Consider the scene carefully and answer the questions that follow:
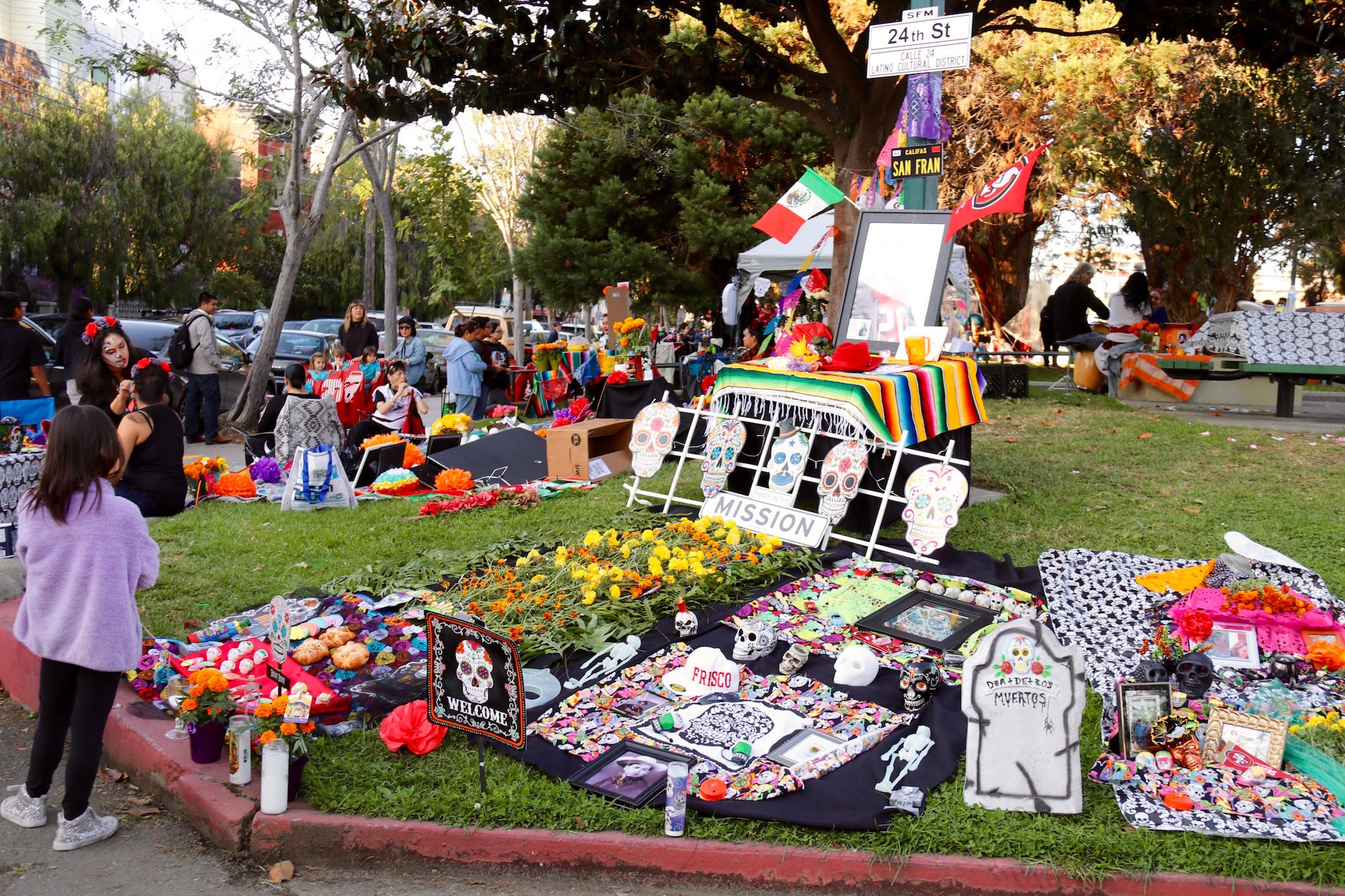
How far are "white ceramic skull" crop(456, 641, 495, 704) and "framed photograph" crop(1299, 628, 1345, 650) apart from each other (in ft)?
13.2

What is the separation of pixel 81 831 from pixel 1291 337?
1338cm

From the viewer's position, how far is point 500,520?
27.7ft

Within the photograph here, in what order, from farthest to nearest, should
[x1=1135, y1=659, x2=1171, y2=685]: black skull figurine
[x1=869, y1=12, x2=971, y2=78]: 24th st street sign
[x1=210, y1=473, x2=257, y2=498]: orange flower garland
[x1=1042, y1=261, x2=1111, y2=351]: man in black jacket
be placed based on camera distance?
1. [x1=1042, y1=261, x2=1111, y2=351]: man in black jacket
2. [x1=210, y1=473, x2=257, y2=498]: orange flower garland
3. [x1=869, y1=12, x2=971, y2=78]: 24th st street sign
4. [x1=1135, y1=659, x2=1171, y2=685]: black skull figurine

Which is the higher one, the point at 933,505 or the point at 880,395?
the point at 880,395

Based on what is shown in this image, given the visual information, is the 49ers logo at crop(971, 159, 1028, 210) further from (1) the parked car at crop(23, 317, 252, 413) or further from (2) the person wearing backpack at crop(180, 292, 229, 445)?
(1) the parked car at crop(23, 317, 252, 413)

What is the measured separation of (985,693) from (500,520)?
17.2ft

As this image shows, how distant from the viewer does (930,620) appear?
18.7 feet

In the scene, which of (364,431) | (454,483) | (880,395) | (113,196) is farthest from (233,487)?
(113,196)

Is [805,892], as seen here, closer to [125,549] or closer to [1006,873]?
[1006,873]

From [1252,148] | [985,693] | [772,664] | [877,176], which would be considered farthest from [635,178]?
[985,693]

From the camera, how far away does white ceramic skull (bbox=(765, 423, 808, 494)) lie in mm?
7262

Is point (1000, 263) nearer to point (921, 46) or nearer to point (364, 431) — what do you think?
point (364, 431)

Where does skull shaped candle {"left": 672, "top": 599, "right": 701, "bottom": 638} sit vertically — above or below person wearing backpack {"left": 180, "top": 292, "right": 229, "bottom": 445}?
below

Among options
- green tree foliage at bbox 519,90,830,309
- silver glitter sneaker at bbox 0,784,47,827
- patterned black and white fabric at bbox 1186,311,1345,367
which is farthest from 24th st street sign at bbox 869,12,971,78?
green tree foliage at bbox 519,90,830,309
